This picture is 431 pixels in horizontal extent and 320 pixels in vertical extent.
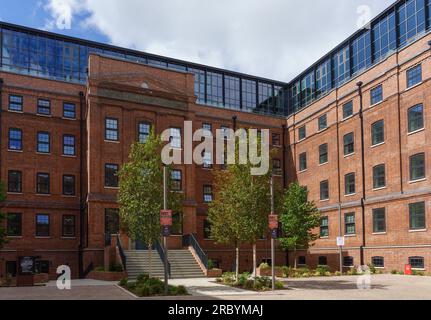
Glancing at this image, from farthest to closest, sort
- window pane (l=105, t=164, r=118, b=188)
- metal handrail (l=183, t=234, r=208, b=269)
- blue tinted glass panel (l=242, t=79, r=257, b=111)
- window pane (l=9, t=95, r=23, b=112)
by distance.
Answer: blue tinted glass panel (l=242, t=79, r=257, b=111), window pane (l=9, t=95, r=23, b=112), window pane (l=105, t=164, r=118, b=188), metal handrail (l=183, t=234, r=208, b=269)

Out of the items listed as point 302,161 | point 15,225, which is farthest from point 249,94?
point 15,225

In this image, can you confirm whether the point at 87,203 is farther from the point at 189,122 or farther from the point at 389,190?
the point at 389,190

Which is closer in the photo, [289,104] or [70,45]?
[70,45]

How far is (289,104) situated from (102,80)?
21.9 meters

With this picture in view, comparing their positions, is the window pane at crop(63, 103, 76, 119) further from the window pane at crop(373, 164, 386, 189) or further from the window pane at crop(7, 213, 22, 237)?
the window pane at crop(373, 164, 386, 189)

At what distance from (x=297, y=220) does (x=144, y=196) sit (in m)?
16.0

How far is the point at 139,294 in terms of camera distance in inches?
922

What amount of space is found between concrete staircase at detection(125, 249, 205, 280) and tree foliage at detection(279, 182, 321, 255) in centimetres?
770

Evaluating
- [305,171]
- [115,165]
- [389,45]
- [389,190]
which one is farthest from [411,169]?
[115,165]

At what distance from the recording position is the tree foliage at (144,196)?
2781 centimetres

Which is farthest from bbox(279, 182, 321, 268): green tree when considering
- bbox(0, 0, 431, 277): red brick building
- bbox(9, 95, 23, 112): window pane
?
bbox(9, 95, 23, 112): window pane

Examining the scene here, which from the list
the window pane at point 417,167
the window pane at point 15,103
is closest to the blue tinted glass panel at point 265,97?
the window pane at point 417,167

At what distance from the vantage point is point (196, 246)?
38281 millimetres

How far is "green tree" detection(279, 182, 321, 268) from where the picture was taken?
40781 millimetres
